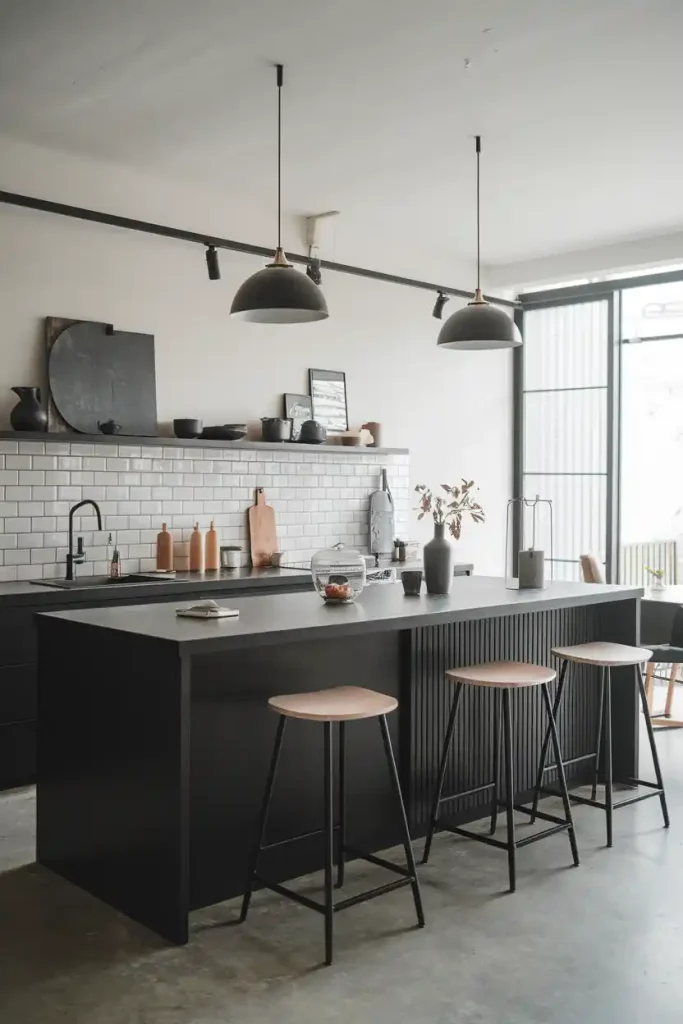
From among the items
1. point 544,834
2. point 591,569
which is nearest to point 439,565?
point 544,834

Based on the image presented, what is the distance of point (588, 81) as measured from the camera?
4.52 metres

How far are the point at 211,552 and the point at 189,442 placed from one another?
0.73 meters

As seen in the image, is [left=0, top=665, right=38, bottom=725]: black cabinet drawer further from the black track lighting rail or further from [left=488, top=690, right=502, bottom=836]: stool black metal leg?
the black track lighting rail

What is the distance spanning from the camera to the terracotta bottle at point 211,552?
6125 millimetres

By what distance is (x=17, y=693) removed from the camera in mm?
4742

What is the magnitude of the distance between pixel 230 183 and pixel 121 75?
165cm

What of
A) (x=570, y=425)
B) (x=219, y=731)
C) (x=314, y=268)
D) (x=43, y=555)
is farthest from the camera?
(x=570, y=425)

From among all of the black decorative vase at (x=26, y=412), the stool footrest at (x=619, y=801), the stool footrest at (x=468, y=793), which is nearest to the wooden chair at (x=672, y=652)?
the stool footrest at (x=619, y=801)

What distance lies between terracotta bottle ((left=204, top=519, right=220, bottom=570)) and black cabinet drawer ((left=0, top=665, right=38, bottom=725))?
61.1 inches

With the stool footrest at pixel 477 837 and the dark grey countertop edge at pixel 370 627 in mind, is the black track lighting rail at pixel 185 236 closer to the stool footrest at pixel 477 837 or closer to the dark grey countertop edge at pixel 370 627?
the dark grey countertop edge at pixel 370 627

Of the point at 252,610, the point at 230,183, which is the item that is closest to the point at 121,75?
the point at 230,183

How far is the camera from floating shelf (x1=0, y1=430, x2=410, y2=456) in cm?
518

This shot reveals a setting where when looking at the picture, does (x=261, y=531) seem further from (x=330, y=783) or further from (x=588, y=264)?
(x=330, y=783)

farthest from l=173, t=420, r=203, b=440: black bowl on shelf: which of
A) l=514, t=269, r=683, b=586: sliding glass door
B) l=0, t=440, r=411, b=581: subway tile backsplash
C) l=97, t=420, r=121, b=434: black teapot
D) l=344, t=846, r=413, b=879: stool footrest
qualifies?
l=514, t=269, r=683, b=586: sliding glass door
